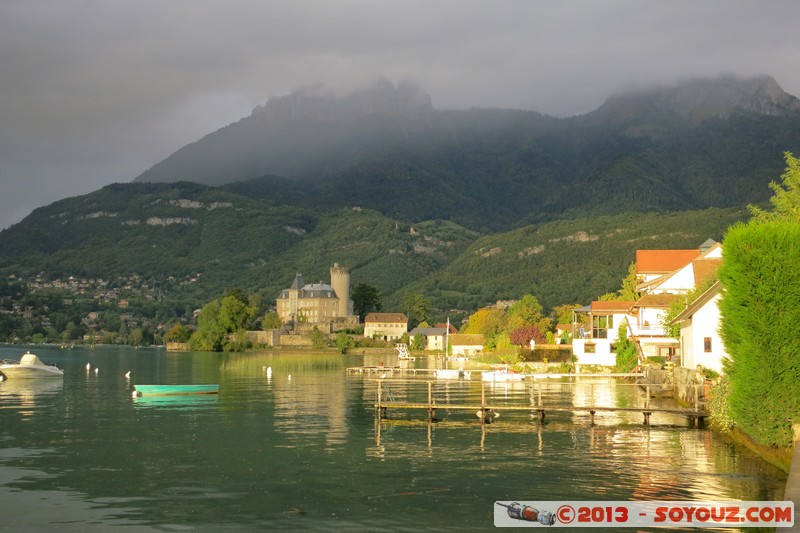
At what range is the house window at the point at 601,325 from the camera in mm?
79312

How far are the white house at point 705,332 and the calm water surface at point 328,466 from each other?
4.45m

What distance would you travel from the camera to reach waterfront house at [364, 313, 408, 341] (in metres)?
183

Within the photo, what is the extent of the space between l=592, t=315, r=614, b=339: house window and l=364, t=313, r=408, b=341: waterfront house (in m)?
103

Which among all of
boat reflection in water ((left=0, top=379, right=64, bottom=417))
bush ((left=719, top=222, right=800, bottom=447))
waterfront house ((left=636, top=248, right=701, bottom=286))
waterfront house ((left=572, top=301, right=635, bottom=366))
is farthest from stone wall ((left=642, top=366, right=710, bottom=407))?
boat reflection in water ((left=0, top=379, right=64, bottom=417))

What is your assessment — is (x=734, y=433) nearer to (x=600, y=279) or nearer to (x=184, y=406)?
(x=184, y=406)

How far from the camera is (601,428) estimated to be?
4012 centimetres

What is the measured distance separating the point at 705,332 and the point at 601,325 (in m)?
35.3

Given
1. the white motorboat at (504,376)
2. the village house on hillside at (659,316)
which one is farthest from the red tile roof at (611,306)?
the white motorboat at (504,376)

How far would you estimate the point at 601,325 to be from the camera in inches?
3174

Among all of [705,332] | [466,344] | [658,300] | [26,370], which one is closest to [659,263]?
[658,300]

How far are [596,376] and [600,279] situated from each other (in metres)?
106

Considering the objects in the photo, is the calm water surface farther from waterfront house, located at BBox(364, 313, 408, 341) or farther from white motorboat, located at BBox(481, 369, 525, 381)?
waterfront house, located at BBox(364, 313, 408, 341)

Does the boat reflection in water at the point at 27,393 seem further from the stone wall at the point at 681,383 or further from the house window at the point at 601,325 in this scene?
the house window at the point at 601,325

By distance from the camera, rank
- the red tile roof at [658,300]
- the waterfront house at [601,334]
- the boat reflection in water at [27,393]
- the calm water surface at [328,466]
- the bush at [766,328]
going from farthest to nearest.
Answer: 1. the waterfront house at [601,334]
2. the red tile roof at [658,300]
3. the boat reflection in water at [27,393]
4. the bush at [766,328]
5. the calm water surface at [328,466]
